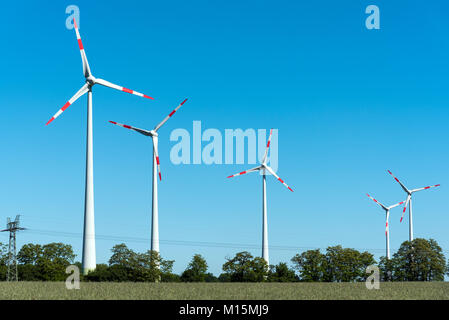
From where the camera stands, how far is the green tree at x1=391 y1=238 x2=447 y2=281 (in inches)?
6791

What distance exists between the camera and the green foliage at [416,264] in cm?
17262

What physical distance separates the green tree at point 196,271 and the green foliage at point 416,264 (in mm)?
65474

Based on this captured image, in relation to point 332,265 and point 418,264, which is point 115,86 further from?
point 418,264

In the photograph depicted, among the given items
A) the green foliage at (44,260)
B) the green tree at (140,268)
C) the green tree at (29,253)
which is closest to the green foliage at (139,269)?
the green tree at (140,268)

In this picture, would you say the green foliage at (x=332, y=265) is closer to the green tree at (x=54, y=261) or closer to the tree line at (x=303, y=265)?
the tree line at (x=303, y=265)

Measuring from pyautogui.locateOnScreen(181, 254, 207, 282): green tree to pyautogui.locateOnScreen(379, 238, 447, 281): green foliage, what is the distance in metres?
65.5

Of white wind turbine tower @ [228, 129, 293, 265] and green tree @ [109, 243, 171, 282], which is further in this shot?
white wind turbine tower @ [228, 129, 293, 265]

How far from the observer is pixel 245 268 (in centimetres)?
14738

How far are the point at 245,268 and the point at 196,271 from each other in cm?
1352

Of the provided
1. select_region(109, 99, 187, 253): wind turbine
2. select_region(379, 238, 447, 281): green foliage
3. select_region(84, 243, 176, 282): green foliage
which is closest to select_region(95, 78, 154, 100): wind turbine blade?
select_region(109, 99, 187, 253): wind turbine

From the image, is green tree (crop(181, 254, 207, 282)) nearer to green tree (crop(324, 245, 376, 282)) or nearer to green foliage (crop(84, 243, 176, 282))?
green foliage (crop(84, 243, 176, 282))

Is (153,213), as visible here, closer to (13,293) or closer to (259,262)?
(259,262)
